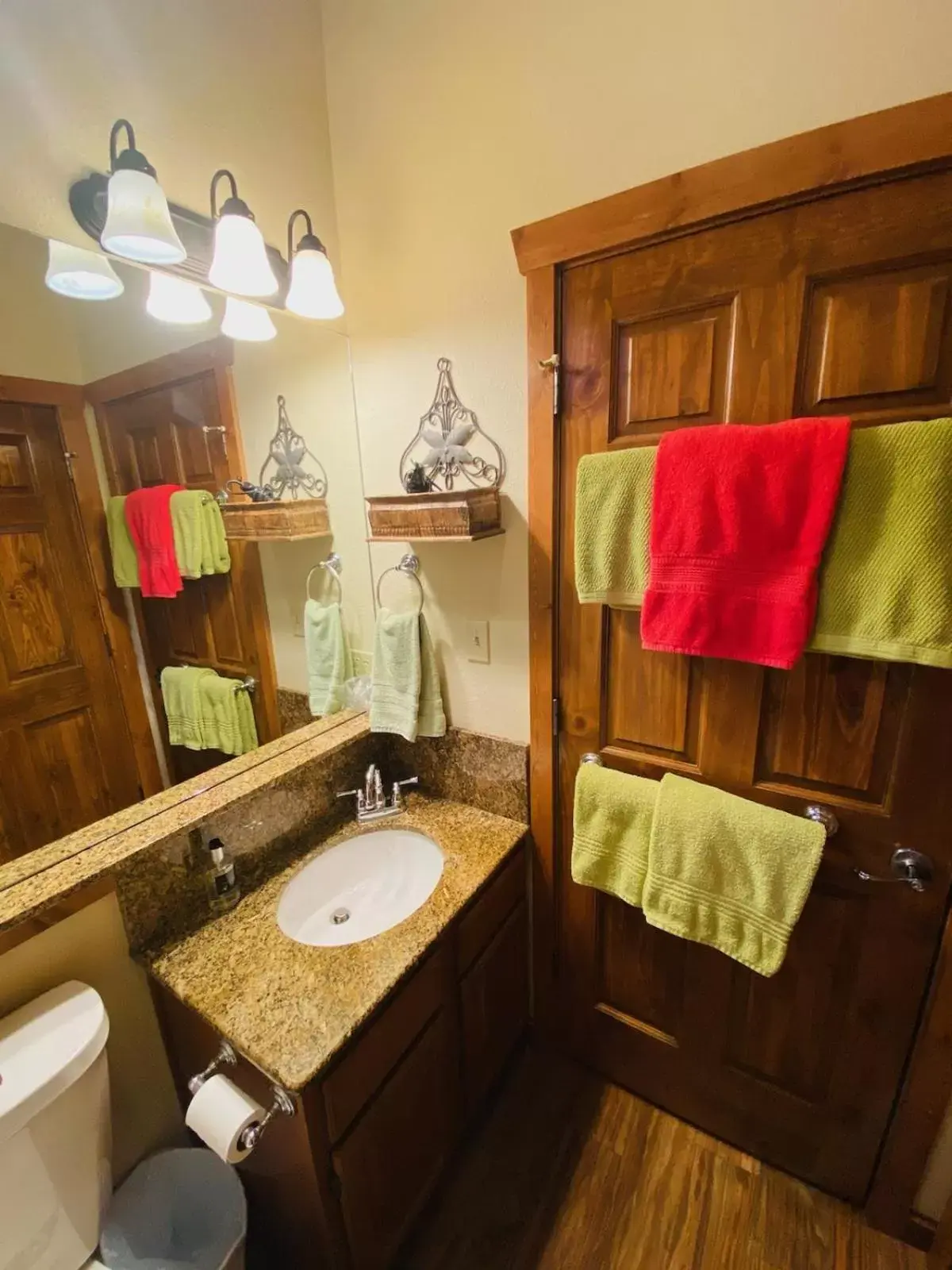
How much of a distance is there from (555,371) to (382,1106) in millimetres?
1460

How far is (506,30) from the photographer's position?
0.98m

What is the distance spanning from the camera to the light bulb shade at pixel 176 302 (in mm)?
1021

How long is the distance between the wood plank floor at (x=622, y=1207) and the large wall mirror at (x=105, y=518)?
1.21 metres

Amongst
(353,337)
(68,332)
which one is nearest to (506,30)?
(353,337)

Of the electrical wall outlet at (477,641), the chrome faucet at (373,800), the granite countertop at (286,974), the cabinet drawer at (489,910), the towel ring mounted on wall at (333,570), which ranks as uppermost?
the towel ring mounted on wall at (333,570)

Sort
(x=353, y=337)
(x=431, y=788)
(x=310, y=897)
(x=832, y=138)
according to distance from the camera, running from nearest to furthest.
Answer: (x=832, y=138) → (x=310, y=897) → (x=353, y=337) → (x=431, y=788)

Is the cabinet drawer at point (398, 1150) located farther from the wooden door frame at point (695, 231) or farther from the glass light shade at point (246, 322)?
the glass light shade at point (246, 322)

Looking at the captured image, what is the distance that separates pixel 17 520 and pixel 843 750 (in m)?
1.52

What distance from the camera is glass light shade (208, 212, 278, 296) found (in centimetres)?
100

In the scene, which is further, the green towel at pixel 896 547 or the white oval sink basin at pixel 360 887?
the white oval sink basin at pixel 360 887

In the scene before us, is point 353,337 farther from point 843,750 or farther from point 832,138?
point 843,750

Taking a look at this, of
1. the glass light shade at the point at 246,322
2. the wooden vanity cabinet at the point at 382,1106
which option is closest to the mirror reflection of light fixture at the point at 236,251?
the glass light shade at the point at 246,322

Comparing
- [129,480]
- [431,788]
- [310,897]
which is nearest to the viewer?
[129,480]

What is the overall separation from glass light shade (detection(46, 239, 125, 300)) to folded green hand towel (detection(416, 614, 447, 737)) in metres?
0.90
